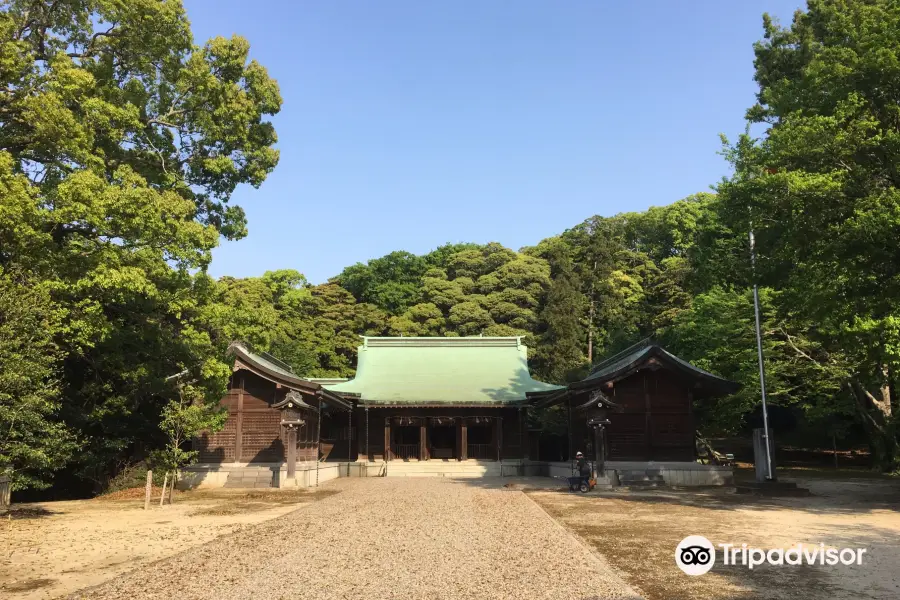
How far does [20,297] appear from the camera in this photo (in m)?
13.3

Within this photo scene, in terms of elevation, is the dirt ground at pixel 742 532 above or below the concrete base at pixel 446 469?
above

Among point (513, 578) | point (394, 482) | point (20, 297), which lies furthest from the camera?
point (394, 482)

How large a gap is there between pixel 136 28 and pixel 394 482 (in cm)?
1875

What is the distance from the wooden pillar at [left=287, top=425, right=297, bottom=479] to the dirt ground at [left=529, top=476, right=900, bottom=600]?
8.89 m

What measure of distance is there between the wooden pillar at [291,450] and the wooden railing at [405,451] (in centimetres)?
928

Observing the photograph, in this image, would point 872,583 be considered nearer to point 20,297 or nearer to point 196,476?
point 20,297

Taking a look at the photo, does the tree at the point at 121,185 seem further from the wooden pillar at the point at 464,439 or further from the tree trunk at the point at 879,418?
the tree trunk at the point at 879,418

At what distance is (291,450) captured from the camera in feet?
71.5

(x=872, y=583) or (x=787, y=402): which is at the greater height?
(x=787, y=402)

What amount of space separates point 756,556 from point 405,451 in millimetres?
23058

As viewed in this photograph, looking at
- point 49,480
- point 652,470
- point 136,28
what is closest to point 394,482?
point 652,470

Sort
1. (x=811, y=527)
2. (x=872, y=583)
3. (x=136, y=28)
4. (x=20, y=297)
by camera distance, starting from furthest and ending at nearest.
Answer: (x=136, y=28), (x=20, y=297), (x=811, y=527), (x=872, y=583)

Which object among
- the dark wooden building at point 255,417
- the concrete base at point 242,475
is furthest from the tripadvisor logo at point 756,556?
the dark wooden building at point 255,417

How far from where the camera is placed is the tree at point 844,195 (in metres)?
13.7
